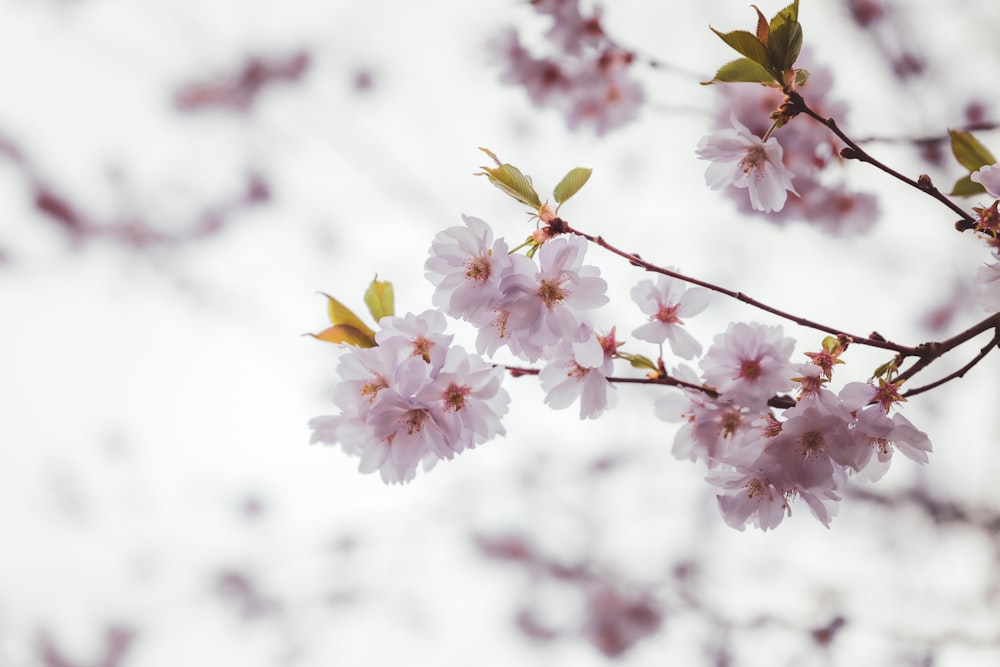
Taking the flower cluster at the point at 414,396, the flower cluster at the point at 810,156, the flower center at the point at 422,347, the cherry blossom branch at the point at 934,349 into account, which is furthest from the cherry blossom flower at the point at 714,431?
the flower cluster at the point at 810,156

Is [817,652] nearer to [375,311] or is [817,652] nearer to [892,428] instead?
[892,428]

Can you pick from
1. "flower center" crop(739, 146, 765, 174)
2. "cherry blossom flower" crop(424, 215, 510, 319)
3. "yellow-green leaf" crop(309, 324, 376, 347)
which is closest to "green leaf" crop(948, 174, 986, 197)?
"flower center" crop(739, 146, 765, 174)

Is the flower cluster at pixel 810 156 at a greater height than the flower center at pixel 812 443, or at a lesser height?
greater

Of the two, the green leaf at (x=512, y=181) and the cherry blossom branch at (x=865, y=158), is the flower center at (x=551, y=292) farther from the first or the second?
the cherry blossom branch at (x=865, y=158)

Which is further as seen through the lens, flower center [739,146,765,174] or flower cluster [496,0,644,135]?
flower cluster [496,0,644,135]

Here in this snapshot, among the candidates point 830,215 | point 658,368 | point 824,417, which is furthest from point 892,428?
point 830,215

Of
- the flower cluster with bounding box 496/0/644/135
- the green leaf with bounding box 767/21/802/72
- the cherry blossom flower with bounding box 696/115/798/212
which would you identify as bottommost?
the cherry blossom flower with bounding box 696/115/798/212

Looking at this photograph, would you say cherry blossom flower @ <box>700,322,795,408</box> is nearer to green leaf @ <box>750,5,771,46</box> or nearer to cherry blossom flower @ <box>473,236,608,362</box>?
cherry blossom flower @ <box>473,236,608,362</box>
